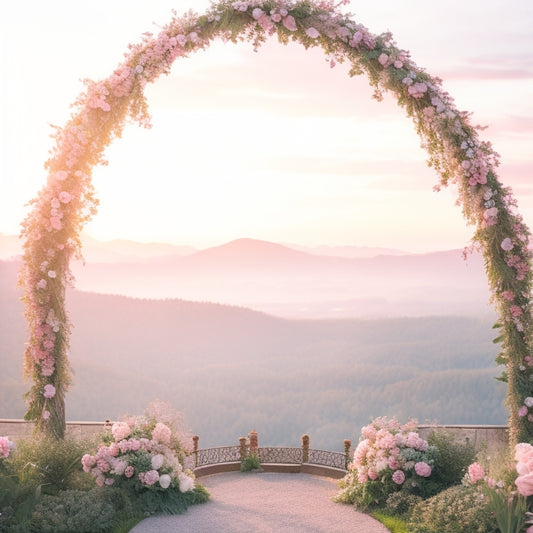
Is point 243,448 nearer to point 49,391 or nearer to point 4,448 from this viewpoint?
point 49,391

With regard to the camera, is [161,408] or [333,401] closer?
[161,408]

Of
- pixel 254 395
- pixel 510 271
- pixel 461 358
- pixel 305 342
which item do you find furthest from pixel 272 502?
pixel 305 342

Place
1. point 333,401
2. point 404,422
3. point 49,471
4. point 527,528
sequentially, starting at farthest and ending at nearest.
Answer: point 333,401 < point 404,422 < point 49,471 < point 527,528

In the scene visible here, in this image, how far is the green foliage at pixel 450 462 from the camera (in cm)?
1013

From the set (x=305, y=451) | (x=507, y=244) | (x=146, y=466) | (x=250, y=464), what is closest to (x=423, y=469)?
(x=507, y=244)

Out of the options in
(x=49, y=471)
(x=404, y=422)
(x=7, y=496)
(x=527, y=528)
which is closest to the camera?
(x=527, y=528)

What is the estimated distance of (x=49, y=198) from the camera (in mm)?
10523

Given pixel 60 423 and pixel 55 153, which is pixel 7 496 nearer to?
pixel 60 423

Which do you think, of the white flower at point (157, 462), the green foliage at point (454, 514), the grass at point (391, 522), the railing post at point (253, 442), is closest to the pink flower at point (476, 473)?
the green foliage at point (454, 514)

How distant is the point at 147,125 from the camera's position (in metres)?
10.7

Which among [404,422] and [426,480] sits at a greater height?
[404,422]

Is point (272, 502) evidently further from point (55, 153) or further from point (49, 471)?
point (55, 153)

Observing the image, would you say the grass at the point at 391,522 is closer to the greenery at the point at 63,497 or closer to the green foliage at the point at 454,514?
the green foliage at the point at 454,514

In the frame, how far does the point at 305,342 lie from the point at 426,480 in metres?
56.2
